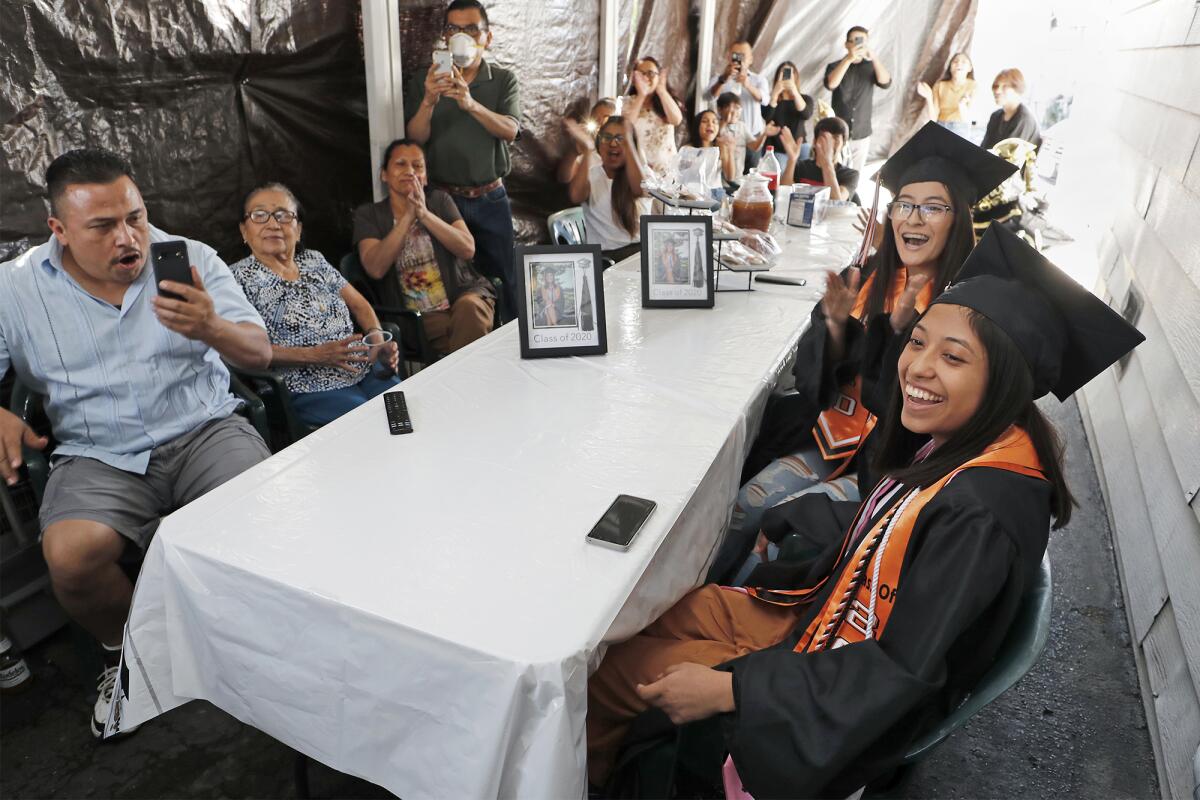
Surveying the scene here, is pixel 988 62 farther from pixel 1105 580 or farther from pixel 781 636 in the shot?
pixel 781 636

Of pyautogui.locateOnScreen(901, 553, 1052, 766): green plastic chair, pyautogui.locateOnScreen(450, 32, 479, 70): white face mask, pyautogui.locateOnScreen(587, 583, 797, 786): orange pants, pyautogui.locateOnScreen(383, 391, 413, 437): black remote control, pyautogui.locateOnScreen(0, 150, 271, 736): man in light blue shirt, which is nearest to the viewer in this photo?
pyautogui.locateOnScreen(901, 553, 1052, 766): green plastic chair

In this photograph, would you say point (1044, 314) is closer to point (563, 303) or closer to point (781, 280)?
point (563, 303)

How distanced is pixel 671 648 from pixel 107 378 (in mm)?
1506

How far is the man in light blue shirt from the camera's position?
1660 mm

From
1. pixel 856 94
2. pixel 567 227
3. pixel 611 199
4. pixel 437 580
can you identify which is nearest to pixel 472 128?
pixel 567 227

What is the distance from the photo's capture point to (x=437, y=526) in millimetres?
1218

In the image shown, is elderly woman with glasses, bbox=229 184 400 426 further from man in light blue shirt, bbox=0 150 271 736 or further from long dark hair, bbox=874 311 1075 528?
long dark hair, bbox=874 311 1075 528

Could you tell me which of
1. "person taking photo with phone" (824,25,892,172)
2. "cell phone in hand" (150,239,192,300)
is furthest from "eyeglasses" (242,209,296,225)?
"person taking photo with phone" (824,25,892,172)

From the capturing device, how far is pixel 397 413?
5.16 ft

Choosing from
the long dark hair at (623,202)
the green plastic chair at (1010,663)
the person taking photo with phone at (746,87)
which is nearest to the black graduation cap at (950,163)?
the green plastic chair at (1010,663)

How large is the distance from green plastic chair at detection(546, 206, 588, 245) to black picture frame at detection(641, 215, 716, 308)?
3.59 ft

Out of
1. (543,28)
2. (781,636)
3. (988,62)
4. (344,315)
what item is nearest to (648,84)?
(543,28)

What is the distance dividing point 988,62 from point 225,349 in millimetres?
8586

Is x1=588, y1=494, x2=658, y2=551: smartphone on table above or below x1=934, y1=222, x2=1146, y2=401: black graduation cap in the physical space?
below
